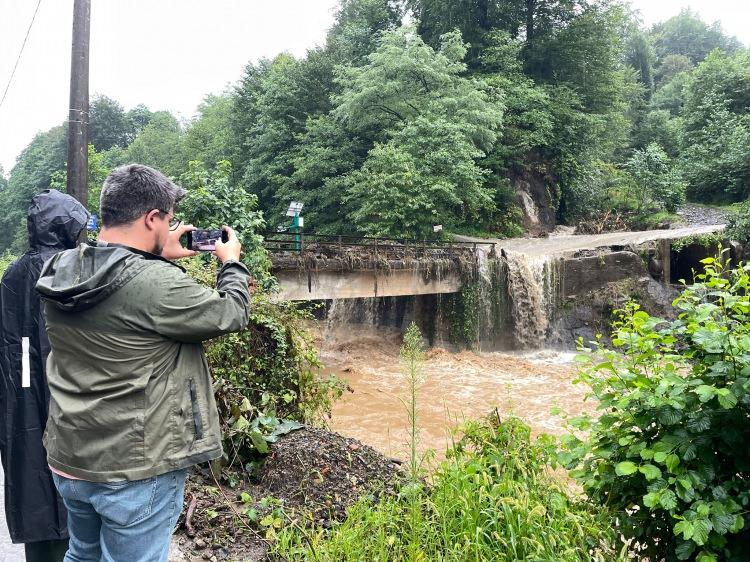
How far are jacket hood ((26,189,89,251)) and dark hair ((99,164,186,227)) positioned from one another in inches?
34.8

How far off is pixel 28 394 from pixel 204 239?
1217 millimetres

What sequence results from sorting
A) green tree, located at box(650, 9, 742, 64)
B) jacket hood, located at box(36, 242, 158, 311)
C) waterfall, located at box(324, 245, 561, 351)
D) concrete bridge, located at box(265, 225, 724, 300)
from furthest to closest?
1. green tree, located at box(650, 9, 742, 64)
2. waterfall, located at box(324, 245, 561, 351)
3. concrete bridge, located at box(265, 225, 724, 300)
4. jacket hood, located at box(36, 242, 158, 311)

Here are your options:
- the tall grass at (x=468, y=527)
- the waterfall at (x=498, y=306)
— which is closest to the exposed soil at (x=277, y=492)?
the tall grass at (x=468, y=527)

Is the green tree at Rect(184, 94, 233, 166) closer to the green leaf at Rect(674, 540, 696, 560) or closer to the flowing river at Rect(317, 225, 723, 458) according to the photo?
the flowing river at Rect(317, 225, 723, 458)

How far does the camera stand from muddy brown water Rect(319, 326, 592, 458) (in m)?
9.81

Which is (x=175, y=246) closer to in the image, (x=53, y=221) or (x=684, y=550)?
(x=53, y=221)

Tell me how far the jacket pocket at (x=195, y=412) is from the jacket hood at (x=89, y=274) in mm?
395

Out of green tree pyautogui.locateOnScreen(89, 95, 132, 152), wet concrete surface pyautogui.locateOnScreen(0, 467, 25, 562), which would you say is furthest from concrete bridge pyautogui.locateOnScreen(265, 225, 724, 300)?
green tree pyautogui.locateOnScreen(89, 95, 132, 152)

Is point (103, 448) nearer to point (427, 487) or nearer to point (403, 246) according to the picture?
point (427, 487)

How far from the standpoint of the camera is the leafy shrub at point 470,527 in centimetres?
270

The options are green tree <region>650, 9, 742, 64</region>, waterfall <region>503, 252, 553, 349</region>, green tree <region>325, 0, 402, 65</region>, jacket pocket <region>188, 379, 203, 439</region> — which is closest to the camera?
jacket pocket <region>188, 379, 203, 439</region>

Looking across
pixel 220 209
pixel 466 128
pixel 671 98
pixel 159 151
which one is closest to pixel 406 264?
pixel 466 128

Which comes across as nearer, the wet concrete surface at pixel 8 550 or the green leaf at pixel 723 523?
the green leaf at pixel 723 523

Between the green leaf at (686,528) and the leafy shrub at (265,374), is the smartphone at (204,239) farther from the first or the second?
the green leaf at (686,528)
